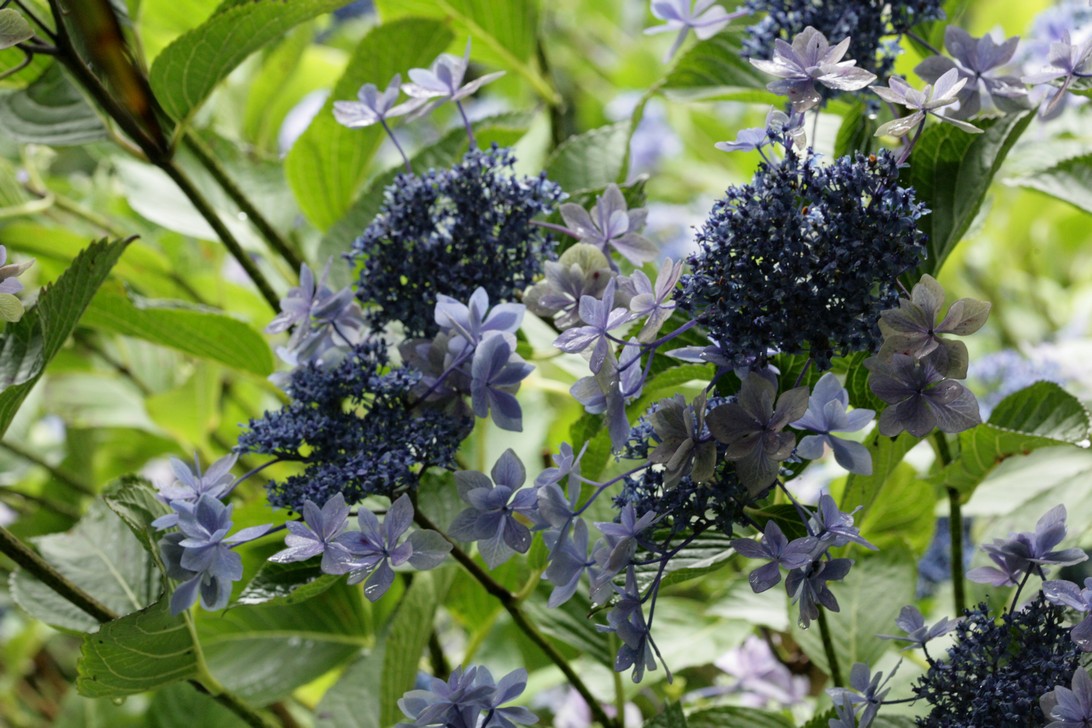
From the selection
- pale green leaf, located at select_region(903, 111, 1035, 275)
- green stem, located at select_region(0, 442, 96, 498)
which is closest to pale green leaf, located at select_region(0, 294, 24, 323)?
pale green leaf, located at select_region(903, 111, 1035, 275)

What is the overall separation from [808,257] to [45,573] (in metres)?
0.47

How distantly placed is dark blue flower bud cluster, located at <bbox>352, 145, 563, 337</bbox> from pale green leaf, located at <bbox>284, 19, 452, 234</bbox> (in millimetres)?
281

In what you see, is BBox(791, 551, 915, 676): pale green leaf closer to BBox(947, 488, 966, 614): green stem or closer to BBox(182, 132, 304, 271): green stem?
BBox(947, 488, 966, 614): green stem

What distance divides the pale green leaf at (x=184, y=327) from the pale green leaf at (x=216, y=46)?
0.14 metres

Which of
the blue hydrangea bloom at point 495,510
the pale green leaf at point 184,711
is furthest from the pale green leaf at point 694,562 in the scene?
the pale green leaf at point 184,711

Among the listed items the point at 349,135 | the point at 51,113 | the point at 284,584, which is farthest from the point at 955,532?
the point at 51,113

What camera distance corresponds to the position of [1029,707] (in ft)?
1.58

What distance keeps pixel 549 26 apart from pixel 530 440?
1275 mm

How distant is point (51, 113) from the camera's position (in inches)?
31.6

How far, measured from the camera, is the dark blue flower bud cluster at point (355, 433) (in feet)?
1.76

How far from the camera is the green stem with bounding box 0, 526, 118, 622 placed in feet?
1.95

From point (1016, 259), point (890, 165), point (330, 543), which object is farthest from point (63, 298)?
point (1016, 259)

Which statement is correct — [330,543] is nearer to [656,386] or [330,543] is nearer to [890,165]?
[656,386]

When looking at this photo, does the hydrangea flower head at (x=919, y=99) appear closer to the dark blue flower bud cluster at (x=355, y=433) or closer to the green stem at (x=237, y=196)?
the dark blue flower bud cluster at (x=355, y=433)
